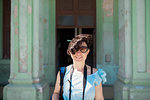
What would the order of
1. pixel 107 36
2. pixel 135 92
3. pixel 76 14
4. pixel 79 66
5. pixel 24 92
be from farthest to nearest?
pixel 76 14 → pixel 107 36 → pixel 24 92 → pixel 135 92 → pixel 79 66

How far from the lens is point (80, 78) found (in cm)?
141

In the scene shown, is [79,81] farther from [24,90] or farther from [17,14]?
[17,14]

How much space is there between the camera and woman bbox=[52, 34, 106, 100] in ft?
4.44

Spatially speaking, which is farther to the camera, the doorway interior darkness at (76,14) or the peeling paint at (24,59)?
the doorway interior darkness at (76,14)

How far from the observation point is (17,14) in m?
3.97

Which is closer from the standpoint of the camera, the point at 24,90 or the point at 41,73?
the point at 24,90

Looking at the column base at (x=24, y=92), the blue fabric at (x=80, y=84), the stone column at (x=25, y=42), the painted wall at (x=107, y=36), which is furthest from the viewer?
the painted wall at (x=107, y=36)

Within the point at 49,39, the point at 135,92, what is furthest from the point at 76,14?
the point at 135,92

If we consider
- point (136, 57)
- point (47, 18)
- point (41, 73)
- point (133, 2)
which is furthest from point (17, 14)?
point (136, 57)

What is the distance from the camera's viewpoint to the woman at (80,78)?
1353 millimetres

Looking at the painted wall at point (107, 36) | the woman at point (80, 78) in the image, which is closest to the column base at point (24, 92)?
the woman at point (80, 78)

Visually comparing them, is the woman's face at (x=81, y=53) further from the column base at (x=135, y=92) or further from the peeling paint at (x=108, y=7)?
the peeling paint at (x=108, y=7)

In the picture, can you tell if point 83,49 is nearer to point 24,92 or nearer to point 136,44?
point 136,44

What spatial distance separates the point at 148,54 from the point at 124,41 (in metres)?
0.65
